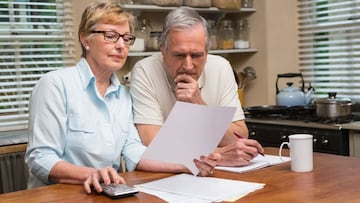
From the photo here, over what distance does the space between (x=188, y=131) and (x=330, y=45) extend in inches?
104

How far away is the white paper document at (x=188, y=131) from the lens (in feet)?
5.03

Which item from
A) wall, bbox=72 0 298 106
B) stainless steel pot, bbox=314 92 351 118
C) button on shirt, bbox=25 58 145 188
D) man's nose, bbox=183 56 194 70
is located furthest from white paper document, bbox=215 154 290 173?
wall, bbox=72 0 298 106

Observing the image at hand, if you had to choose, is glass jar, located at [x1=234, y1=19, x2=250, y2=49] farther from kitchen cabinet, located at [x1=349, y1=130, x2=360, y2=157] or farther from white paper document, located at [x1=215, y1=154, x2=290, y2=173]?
white paper document, located at [x1=215, y1=154, x2=290, y2=173]

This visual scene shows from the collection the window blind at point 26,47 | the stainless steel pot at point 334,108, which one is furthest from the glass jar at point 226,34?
the window blind at point 26,47

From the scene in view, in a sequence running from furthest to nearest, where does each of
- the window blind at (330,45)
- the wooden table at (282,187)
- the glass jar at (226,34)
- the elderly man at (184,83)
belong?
the glass jar at (226,34)
the window blind at (330,45)
the elderly man at (184,83)
the wooden table at (282,187)

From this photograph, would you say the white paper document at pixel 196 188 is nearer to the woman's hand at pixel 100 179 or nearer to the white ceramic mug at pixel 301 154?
Answer: the woman's hand at pixel 100 179

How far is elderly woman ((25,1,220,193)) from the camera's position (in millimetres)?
1771

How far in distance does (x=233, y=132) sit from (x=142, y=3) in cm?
159

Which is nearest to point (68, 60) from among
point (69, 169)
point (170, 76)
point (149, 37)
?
point (149, 37)

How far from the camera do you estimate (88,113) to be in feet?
6.02

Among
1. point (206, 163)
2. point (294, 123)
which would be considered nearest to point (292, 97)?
point (294, 123)

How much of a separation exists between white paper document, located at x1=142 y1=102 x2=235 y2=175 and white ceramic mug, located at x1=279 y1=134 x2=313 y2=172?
29cm

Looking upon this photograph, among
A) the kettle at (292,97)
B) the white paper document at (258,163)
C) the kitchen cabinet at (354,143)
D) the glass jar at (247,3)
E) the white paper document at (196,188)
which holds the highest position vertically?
the glass jar at (247,3)

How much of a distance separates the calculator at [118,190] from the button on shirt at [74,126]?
0.32 metres
